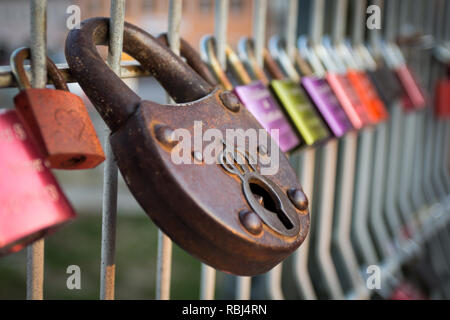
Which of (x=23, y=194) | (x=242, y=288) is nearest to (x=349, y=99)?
(x=242, y=288)

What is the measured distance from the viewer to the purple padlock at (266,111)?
84cm

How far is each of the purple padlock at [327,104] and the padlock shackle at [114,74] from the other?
0.38 meters

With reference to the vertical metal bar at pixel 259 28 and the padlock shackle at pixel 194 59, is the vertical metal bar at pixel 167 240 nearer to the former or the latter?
the padlock shackle at pixel 194 59

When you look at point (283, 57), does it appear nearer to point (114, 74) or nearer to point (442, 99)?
point (114, 74)

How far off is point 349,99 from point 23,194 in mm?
842

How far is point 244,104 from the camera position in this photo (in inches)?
32.6

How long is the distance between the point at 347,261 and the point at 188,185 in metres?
1.14

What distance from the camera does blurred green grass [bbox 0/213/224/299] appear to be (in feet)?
9.41

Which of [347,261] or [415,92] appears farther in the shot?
[415,92]

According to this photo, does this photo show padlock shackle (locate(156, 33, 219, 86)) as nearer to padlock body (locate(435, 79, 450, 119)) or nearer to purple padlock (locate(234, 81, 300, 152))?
purple padlock (locate(234, 81, 300, 152))

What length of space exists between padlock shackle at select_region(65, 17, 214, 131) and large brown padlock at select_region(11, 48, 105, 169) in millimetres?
29

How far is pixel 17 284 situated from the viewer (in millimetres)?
2957
